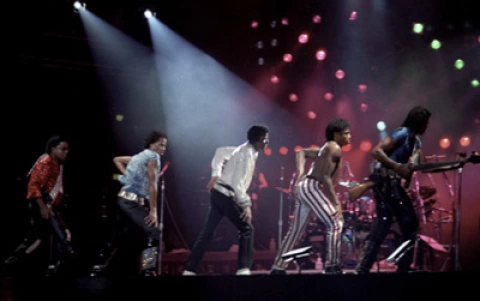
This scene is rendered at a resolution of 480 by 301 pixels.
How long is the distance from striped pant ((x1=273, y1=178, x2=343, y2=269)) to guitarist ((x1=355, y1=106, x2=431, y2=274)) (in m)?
0.33

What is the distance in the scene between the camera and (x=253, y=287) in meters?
5.13

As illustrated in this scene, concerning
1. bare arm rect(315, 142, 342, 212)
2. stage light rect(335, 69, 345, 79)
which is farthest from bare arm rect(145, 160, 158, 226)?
stage light rect(335, 69, 345, 79)

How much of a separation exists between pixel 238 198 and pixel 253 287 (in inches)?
73.8

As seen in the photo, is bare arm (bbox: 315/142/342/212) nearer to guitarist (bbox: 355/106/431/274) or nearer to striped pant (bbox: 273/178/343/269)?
striped pant (bbox: 273/178/343/269)

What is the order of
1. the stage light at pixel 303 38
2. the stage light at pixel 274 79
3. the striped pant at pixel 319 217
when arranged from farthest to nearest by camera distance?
1. the stage light at pixel 274 79
2. the stage light at pixel 303 38
3. the striped pant at pixel 319 217

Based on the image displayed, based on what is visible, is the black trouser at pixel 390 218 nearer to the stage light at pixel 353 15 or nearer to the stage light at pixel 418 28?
the stage light at pixel 418 28

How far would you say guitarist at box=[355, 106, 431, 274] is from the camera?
660 cm

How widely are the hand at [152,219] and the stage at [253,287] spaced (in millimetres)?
1553

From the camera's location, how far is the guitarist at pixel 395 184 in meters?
6.60

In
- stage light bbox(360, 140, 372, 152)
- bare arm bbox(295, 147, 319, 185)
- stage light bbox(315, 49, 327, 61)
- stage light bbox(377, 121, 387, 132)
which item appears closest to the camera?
bare arm bbox(295, 147, 319, 185)

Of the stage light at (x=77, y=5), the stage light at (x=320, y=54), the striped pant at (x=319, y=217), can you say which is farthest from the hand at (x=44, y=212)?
the stage light at (x=320, y=54)

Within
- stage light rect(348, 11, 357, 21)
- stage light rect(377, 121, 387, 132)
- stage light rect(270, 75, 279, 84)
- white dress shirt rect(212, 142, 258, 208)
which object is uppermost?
stage light rect(348, 11, 357, 21)

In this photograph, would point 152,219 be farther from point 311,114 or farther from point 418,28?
point 418,28

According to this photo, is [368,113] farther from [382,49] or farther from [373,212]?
[373,212]
